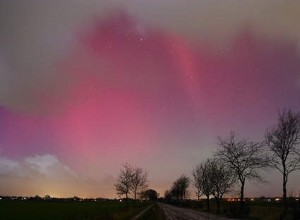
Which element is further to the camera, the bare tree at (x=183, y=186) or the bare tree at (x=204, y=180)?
the bare tree at (x=183, y=186)

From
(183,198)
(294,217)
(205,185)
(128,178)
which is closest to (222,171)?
(205,185)

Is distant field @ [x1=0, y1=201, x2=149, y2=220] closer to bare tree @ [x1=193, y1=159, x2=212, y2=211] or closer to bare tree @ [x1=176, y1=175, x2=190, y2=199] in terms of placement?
bare tree @ [x1=193, y1=159, x2=212, y2=211]

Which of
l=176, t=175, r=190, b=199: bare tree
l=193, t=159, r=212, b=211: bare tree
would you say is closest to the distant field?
l=193, t=159, r=212, b=211: bare tree

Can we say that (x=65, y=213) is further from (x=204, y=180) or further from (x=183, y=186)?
(x=183, y=186)

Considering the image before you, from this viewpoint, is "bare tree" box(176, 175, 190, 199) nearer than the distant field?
No

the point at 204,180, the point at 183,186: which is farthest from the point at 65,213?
the point at 183,186

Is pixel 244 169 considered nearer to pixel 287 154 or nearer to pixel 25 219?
pixel 287 154

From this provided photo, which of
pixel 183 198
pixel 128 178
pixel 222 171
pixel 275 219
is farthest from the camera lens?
pixel 183 198

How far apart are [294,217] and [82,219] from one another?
20.3m

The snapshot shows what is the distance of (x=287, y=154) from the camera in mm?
41250

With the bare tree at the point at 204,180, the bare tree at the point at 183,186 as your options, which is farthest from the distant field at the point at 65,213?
the bare tree at the point at 183,186

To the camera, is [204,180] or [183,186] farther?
[183,186]

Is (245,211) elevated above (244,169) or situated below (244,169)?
below

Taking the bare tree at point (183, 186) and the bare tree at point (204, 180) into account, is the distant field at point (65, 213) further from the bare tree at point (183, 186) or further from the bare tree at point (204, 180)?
the bare tree at point (183, 186)
